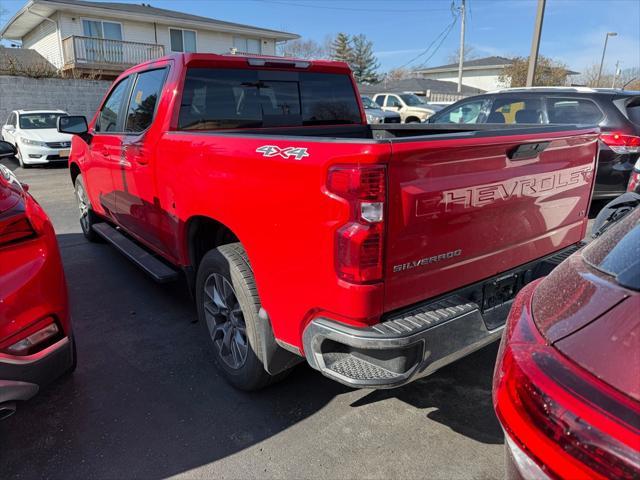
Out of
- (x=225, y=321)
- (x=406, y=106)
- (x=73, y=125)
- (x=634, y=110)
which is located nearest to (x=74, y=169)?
(x=73, y=125)

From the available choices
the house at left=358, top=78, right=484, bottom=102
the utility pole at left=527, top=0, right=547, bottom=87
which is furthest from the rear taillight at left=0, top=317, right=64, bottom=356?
the house at left=358, top=78, right=484, bottom=102

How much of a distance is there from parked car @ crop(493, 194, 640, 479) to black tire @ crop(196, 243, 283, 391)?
1.49 meters

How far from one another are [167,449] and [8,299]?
112 cm

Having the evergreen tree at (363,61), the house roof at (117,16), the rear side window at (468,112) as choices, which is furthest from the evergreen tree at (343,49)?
the rear side window at (468,112)

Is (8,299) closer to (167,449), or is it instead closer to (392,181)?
(167,449)

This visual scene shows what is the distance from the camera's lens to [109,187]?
Result: 467cm

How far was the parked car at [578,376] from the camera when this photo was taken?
1.07 m

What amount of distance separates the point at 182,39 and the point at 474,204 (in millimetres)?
28569

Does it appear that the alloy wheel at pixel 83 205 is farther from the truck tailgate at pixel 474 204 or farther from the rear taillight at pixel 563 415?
the rear taillight at pixel 563 415

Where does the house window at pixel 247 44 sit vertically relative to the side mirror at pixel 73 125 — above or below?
above

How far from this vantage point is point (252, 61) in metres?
3.79

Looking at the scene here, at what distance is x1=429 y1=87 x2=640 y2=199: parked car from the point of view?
20.6ft

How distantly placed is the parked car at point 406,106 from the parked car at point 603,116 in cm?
1387

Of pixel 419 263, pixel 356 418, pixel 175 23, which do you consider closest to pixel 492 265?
pixel 419 263
